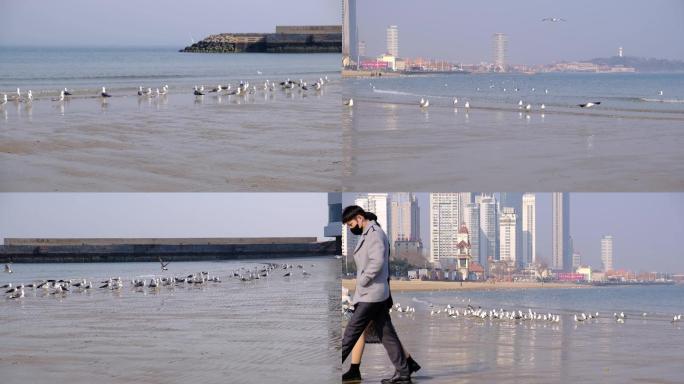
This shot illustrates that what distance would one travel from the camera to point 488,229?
21.9 ft

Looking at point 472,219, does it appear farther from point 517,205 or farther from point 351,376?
point 351,376

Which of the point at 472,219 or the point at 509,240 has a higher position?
the point at 472,219

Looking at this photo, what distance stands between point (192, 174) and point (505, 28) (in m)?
7.05

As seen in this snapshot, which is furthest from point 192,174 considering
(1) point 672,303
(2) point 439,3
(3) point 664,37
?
(3) point 664,37

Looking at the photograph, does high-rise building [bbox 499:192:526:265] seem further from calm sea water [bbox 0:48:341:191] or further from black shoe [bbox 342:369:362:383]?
black shoe [bbox 342:369:362:383]

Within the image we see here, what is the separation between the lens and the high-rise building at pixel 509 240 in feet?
22.2

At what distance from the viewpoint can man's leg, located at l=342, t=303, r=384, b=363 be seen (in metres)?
5.43

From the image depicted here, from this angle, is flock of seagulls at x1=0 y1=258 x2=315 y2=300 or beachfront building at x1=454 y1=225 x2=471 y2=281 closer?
beachfront building at x1=454 y1=225 x2=471 y2=281

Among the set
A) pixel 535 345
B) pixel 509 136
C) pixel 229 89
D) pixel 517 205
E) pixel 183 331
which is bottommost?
pixel 535 345

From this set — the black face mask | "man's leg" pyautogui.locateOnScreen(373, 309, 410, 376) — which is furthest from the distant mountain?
"man's leg" pyautogui.locateOnScreen(373, 309, 410, 376)

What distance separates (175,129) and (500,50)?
4834mm

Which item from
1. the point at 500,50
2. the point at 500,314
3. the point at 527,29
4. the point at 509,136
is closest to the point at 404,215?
the point at 500,314

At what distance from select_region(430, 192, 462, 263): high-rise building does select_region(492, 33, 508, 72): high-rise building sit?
7429mm

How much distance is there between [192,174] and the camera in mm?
7477
